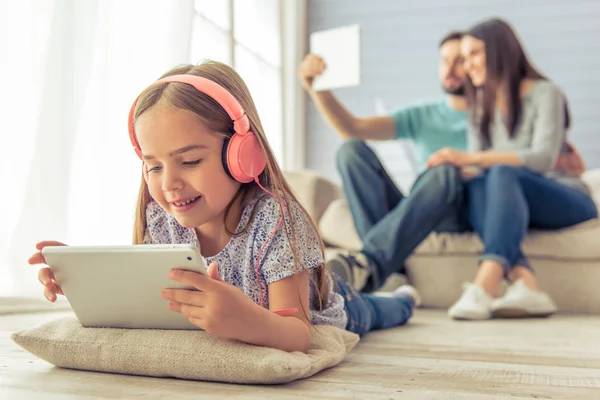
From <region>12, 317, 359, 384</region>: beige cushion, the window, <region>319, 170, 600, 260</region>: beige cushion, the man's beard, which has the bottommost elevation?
<region>12, 317, 359, 384</region>: beige cushion

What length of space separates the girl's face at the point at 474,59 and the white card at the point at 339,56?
0.40 metres

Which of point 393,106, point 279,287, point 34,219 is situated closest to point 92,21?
point 34,219

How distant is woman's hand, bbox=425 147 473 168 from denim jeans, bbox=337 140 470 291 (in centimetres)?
2

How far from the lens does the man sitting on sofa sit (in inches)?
73.4

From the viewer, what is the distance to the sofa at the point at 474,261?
202 centimetres

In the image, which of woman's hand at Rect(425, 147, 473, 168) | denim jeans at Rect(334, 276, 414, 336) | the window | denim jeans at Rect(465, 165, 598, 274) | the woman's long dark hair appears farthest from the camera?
the window

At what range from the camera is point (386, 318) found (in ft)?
4.93

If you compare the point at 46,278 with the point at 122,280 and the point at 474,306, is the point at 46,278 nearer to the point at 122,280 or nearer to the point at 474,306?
the point at 122,280

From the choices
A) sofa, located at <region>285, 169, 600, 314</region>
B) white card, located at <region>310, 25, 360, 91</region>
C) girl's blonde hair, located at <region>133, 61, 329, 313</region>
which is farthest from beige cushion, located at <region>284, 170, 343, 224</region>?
girl's blonde hair, located at <region>133, 61, 329, 313</region>

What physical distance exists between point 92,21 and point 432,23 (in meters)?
2.43

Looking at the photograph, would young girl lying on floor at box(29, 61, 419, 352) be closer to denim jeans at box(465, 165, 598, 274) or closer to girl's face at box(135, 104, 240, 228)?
girl's face at box(135, 104, 240, 228)

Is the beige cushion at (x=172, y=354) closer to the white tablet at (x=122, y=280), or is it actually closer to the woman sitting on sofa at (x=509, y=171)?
the white tablet at (x=122, y=280)

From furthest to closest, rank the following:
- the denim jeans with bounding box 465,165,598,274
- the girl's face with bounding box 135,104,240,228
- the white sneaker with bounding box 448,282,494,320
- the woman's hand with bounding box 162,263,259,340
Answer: the denim jeans with bounding box 465,165,598,274 → the white sneaker with bounding box 448,282,494,320 → the girl's face with bounding box 135,104,240,228 → the woman's hand with bounding box 162,263,259,340

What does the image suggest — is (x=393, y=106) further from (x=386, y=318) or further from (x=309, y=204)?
(x=386, y=318)
